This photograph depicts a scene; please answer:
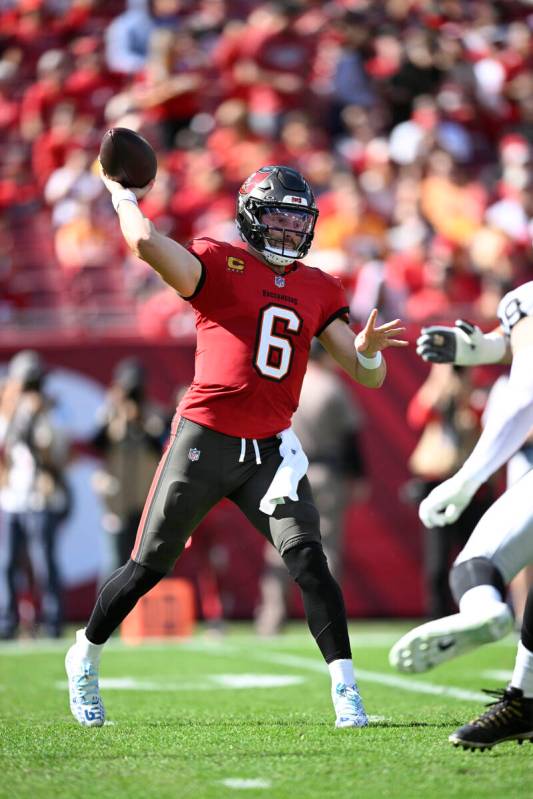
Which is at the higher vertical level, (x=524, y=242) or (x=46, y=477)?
(x=524, y=242)

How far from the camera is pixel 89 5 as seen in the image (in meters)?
16.3

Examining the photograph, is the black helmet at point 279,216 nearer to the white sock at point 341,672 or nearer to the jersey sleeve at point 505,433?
the jersey sleeve at point 505,433

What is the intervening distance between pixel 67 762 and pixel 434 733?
118 cm

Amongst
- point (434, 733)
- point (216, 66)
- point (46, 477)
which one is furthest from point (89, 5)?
point (434, 733)

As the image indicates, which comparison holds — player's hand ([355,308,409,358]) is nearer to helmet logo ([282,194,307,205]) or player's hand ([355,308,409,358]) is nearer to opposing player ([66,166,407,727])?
opposing player ([66,166,407,727])

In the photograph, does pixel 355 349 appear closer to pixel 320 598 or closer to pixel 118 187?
pixel 320 598

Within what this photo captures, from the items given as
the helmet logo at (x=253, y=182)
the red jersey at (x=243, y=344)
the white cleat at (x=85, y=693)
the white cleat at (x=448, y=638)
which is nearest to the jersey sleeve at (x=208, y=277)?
the red jersey at (x=243, y=344)

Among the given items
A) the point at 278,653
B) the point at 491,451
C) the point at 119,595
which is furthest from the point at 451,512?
the point at 278,653

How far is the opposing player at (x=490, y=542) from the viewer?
3.29m

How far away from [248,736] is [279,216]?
1722 mm

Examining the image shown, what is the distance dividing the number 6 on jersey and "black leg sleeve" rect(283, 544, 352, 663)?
1.98 ft

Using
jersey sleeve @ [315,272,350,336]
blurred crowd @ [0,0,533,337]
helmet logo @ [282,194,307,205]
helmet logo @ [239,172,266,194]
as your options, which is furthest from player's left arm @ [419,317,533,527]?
blurred crowd @ [0,0,533,337]

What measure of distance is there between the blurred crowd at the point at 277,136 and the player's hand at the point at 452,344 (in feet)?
18.7

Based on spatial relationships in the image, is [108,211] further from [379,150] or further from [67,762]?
[67,762]
